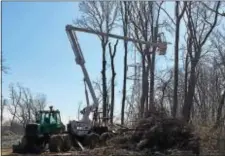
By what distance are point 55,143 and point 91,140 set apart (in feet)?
6.07

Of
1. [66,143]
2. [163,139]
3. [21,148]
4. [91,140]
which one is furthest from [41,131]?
[163,139]

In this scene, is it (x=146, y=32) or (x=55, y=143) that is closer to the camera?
(x=55, y=143)

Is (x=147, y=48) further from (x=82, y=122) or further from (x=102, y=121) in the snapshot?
(x=82, y=122)

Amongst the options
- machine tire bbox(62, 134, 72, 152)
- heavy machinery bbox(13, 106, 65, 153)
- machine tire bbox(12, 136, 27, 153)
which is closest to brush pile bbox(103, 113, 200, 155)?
machine tire bbox(62, 134, 72, 152)

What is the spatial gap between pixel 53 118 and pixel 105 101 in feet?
Result: 43.8

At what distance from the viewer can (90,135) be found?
2003cm

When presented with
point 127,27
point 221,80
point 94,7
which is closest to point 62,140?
point 127,27

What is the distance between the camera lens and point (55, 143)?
1877 centimetres

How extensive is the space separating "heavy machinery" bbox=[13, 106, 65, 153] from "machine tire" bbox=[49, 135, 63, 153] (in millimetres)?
616

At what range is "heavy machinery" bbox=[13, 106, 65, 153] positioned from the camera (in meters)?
19.2

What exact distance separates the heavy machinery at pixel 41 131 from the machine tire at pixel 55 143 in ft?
2.02

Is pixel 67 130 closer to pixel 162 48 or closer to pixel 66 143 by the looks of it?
pixel 66 143

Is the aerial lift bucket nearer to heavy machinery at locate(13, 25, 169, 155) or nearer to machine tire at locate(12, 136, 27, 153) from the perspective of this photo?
heavy machinery at locate(13, 25, 169, 155)

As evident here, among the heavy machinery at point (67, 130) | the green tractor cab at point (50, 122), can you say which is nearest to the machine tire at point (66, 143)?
the heavy machinery at point (67, 130)
